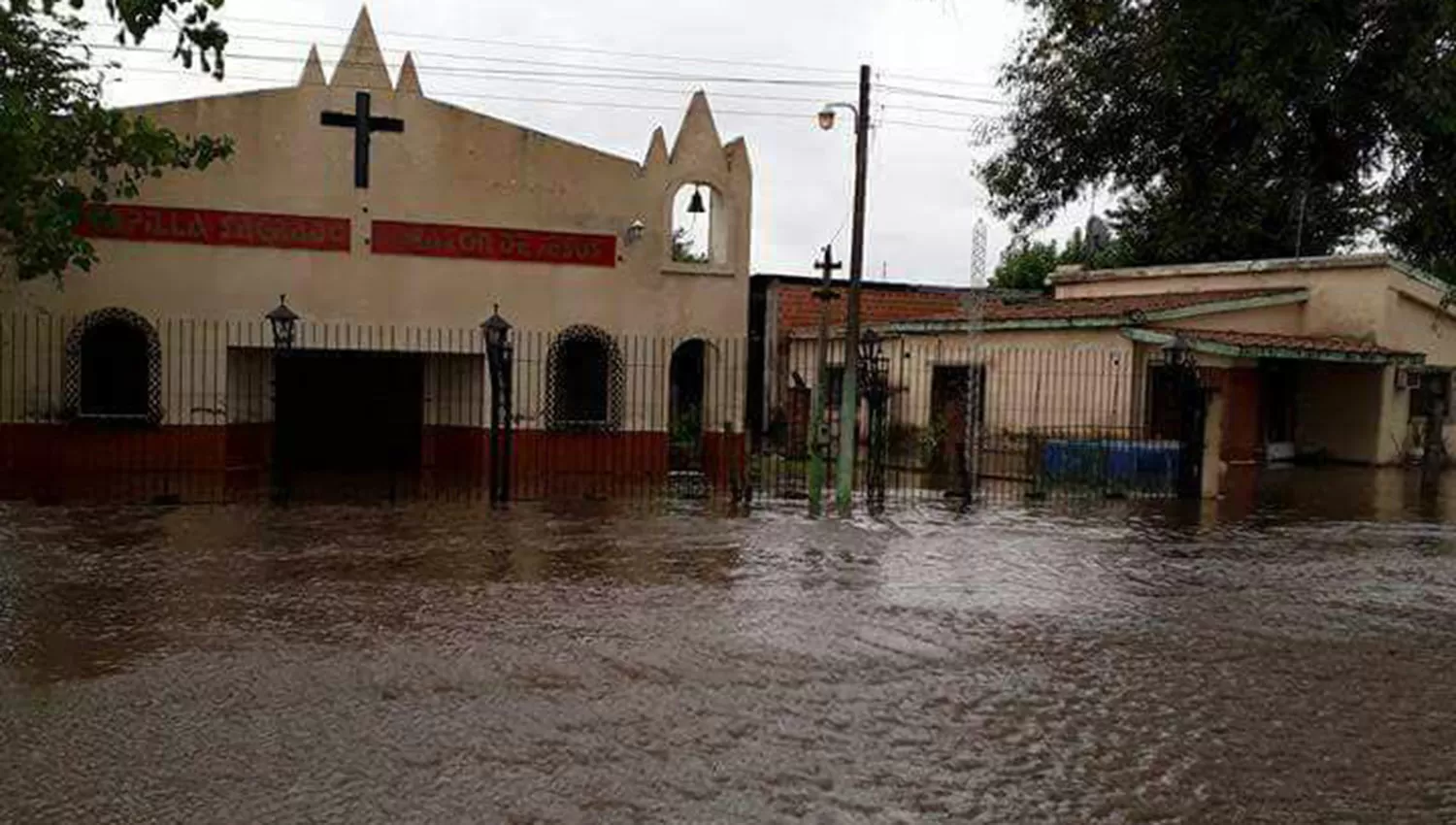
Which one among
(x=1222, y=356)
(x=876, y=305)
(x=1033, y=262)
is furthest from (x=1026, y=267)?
(x=1222, y=356)

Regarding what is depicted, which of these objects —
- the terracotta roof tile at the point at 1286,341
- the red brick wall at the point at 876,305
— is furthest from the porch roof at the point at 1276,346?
the red brick wall at the point at 876,305

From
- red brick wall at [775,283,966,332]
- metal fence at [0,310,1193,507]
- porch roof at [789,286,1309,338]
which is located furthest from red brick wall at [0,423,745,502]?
red brick wall at [775,283,966,332]

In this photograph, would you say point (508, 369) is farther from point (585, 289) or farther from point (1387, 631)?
point (1387, 631)

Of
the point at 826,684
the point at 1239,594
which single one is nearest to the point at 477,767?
the point at 826,684

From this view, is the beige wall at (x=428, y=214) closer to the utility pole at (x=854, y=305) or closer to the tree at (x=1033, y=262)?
the utility pole at (x=854, y=305)

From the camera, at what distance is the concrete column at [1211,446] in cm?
1923

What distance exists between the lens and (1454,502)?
815 inches

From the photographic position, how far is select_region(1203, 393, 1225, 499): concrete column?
1923cm

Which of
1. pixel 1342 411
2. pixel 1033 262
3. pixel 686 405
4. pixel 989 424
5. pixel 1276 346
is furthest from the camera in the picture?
pixel 1033 262

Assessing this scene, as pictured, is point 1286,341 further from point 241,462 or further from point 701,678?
point 701,678

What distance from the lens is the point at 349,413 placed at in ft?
72.4

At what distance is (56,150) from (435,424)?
7.25 m

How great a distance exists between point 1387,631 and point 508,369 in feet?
34.4

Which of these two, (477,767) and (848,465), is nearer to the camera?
(477,767)
